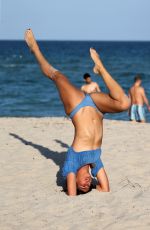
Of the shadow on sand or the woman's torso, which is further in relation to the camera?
the shadow on sand

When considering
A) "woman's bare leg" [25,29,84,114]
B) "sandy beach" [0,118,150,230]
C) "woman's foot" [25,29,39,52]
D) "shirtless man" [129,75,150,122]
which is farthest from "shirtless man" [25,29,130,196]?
"shirtless man" [129,75,150,122]

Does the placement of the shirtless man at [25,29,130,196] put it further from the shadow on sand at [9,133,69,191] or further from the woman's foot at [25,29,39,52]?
the shadow on sand at [9,133,69,191]

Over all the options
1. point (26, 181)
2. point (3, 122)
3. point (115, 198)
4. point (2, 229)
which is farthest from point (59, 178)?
point (3, 122)

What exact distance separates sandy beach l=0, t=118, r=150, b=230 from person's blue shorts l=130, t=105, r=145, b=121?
265 cm

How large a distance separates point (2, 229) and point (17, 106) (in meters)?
17.1

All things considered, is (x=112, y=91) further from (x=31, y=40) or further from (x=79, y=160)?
(x=31, y=40)

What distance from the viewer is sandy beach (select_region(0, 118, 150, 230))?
18.9 ft

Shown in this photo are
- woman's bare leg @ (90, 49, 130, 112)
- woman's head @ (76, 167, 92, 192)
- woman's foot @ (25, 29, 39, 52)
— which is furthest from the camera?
woman's foot @ (25, 29, 39, 52)

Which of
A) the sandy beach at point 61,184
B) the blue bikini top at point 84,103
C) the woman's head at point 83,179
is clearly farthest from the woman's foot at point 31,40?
the sandy beach at point 61,184

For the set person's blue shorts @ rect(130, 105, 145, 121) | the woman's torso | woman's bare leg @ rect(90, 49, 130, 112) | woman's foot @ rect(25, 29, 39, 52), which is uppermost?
person's blue shorts @ rect(130, 105, 145, 121)

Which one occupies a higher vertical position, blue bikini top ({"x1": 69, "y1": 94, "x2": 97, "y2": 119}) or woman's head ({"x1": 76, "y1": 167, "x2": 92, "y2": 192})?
blue bikini top ({"x1": 69, "y1": 94, "x2": 97, "y2": 119})

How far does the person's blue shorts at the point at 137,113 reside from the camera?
14784 mm

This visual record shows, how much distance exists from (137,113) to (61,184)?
25.5ft

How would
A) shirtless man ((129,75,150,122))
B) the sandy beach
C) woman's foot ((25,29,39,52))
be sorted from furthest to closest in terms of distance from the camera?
1. shirtless man ((129,75,150,122))
2. woman's foot ((25,29,39,52))
3. the sandy beach
